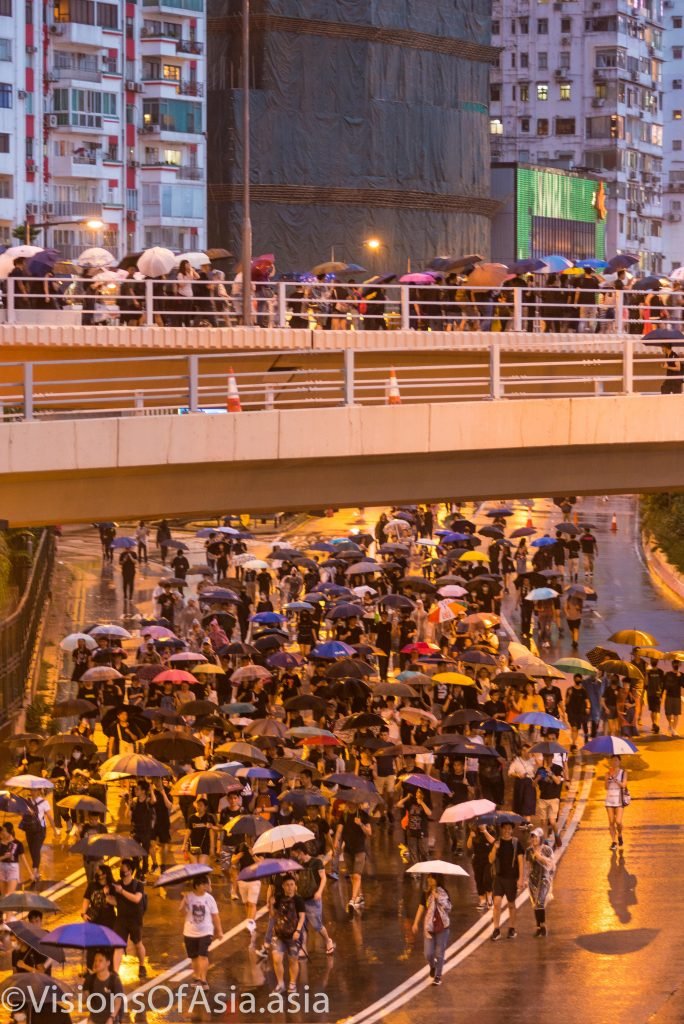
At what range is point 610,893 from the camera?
74.9 feet

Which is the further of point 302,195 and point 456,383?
point 302,195

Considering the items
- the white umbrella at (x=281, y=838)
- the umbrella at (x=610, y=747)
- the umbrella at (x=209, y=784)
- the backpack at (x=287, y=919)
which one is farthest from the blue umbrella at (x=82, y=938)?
the umbrella at (x=610, y=747)

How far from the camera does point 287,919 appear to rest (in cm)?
1859

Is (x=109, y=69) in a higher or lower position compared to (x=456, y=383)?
higher

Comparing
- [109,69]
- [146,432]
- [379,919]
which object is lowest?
[379,919]

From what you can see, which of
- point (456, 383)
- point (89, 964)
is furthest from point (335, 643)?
point (89, 964)

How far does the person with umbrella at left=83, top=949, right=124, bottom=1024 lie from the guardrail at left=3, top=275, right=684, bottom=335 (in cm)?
1657

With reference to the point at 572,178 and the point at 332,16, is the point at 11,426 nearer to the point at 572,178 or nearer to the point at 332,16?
the point at 332,16

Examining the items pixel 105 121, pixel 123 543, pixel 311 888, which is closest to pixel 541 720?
pixel 311 888

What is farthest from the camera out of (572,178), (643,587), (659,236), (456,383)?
(659,236)

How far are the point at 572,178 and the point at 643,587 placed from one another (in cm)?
7071

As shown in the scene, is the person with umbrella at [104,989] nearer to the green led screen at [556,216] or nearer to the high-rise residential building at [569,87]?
the green led screen at [556,216]

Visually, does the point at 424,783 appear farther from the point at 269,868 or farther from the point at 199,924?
the point at 199,924

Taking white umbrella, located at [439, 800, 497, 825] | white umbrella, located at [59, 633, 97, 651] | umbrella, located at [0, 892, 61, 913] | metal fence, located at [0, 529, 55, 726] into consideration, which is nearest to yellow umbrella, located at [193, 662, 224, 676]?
metal fence, located at [0, 529, 55, 726]
